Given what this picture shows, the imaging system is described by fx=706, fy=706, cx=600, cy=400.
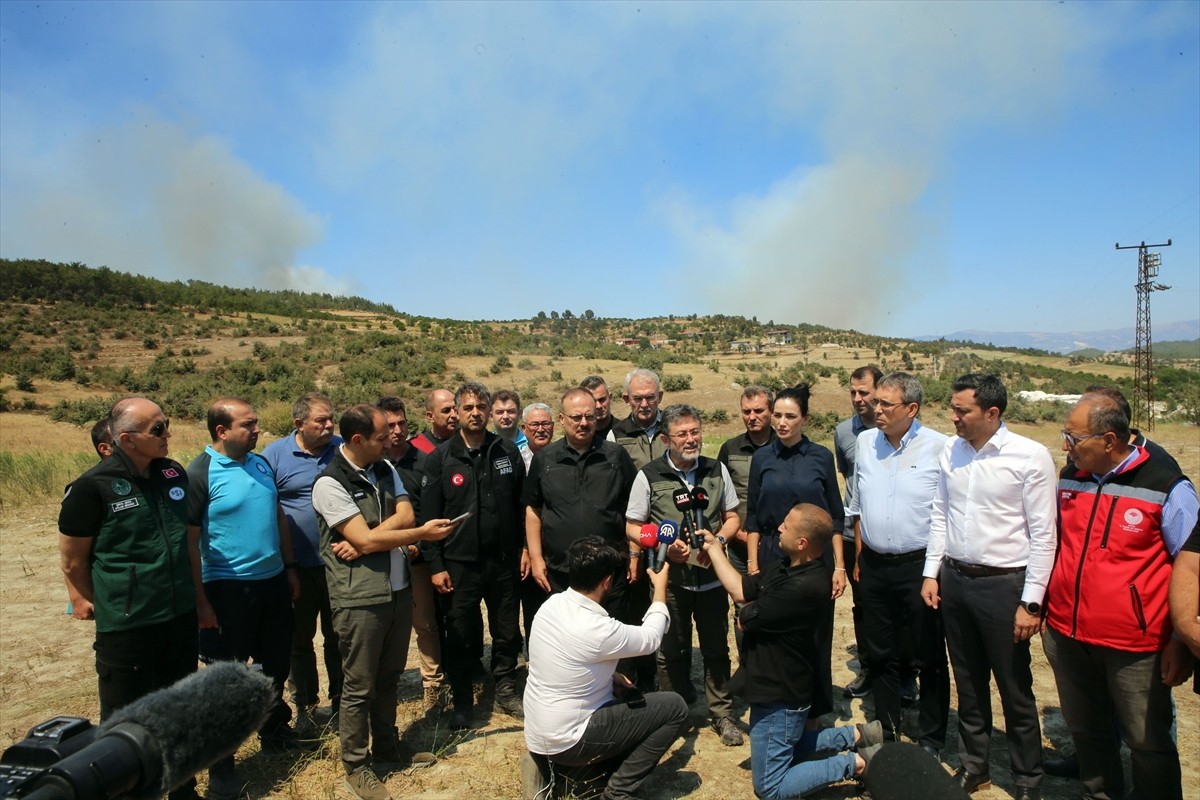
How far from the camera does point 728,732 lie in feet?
15.0

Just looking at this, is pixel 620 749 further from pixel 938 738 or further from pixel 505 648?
pixel 938 738

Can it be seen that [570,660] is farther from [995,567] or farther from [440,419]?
[440,419]

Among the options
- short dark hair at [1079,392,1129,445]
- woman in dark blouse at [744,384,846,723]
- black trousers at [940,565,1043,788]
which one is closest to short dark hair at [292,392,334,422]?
woman in dark blouse at [744,384,846,723]

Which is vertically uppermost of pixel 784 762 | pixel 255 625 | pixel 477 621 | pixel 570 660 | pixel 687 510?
pixel 687 510

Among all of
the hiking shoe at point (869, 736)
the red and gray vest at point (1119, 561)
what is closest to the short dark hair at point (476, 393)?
the hiking shoe at point (869, 736)

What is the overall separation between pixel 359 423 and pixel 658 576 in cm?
189

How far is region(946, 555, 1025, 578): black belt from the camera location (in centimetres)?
376

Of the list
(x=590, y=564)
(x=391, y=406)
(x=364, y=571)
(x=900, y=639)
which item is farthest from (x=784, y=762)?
(x=391, y=406)

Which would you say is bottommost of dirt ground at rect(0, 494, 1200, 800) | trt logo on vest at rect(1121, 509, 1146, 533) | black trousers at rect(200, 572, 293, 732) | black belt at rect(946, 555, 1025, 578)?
dirt ground at rect(0, 494, 1200, 800)

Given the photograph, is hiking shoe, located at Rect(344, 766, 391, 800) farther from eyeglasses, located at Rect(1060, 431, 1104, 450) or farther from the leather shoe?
eyeglasses, located at Rect(1060, 431, 1104, 450)

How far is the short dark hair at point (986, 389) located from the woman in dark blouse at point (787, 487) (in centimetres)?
97

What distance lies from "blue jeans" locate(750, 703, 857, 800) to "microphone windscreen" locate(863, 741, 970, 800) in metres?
1.76

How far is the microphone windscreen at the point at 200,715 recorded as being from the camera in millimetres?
1228

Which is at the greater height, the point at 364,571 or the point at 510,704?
the point at 364,571
